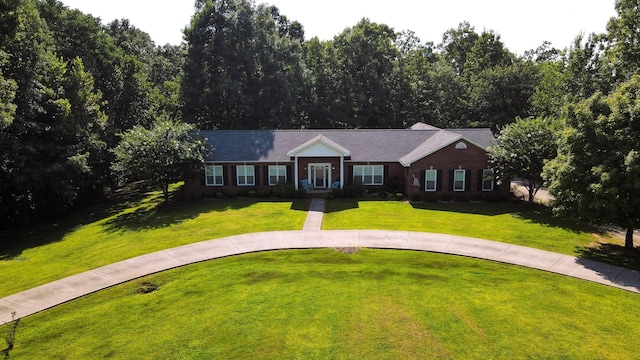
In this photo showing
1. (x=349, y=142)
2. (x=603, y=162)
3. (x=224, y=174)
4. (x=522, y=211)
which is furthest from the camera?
(x=349, y=142)

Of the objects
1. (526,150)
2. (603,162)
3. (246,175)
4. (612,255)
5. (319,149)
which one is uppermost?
(319,149)

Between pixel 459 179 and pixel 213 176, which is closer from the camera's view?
pixel 459 179

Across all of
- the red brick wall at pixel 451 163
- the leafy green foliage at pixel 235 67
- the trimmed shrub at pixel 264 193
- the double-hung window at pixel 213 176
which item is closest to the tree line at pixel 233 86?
the leafy green foliage at pixel 235 67

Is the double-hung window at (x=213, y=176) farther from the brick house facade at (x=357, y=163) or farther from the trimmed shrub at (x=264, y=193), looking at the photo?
the trimmed shrub at (x=264, y=193)

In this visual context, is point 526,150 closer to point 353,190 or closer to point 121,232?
point 353,190

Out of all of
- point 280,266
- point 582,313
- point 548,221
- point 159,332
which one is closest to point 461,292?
point 582,313

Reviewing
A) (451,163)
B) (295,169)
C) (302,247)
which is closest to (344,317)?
(302,247)

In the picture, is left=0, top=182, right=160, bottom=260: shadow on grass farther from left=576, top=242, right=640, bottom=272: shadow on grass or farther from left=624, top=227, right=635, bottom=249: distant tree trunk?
left=624, top=227, right=635, bottom=249: distant tree trunk
